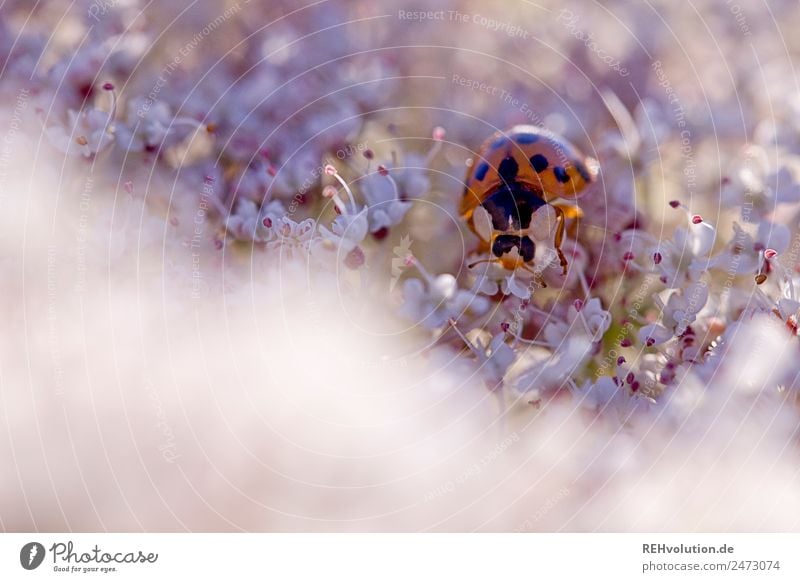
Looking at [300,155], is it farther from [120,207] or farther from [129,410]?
[129,410]

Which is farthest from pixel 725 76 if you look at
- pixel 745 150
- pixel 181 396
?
pixel 181 396

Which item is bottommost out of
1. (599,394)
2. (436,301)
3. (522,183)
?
(599,394)

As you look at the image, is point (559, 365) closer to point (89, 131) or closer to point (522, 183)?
point (522, 183)

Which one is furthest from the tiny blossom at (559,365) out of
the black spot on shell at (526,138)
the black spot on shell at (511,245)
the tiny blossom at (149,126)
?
the tiny blossom at (149,126)

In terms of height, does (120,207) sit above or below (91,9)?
below

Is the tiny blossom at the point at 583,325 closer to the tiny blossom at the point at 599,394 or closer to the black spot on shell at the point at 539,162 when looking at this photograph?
the tiny blossom at the point at 599,394

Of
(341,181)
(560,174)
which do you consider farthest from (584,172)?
(341,181)

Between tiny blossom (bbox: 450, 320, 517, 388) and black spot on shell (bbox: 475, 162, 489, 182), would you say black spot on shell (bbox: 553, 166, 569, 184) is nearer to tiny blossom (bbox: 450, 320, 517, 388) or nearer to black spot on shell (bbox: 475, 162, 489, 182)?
black spot on shell (bbox: 475, 162, 489, 182)
